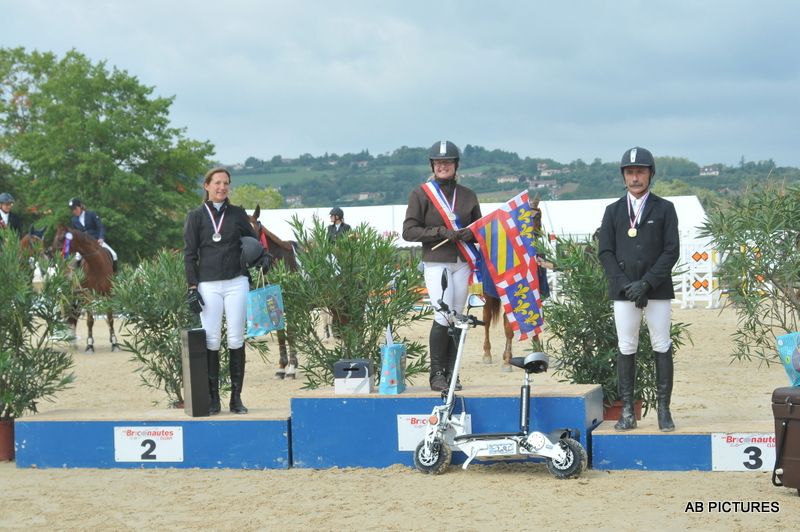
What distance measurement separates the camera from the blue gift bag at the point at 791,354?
586cm

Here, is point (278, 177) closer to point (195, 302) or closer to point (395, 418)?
point (195, 302)

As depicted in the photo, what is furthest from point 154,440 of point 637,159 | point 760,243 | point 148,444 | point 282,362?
point 282,362

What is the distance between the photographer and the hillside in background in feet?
231

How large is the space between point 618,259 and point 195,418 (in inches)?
122

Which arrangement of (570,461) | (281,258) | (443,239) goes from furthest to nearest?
(281,258) → (443,239) → (570,461)

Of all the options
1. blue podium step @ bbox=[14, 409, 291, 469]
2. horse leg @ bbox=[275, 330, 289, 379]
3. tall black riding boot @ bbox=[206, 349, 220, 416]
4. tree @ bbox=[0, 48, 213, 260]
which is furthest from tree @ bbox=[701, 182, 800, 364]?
tree @ bbox=[0, 48, 213, 260]

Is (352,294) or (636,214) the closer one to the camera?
(636,214)

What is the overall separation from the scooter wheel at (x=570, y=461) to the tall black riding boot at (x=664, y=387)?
58 cm

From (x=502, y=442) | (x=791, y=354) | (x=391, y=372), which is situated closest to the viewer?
(x=791, y=354)

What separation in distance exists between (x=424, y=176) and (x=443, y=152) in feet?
284

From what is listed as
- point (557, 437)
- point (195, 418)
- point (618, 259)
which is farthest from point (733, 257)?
point (195, 418)

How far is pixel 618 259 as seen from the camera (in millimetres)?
6422

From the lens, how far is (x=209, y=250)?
23.5ft

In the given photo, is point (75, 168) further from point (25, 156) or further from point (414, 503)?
point (414, 503)
